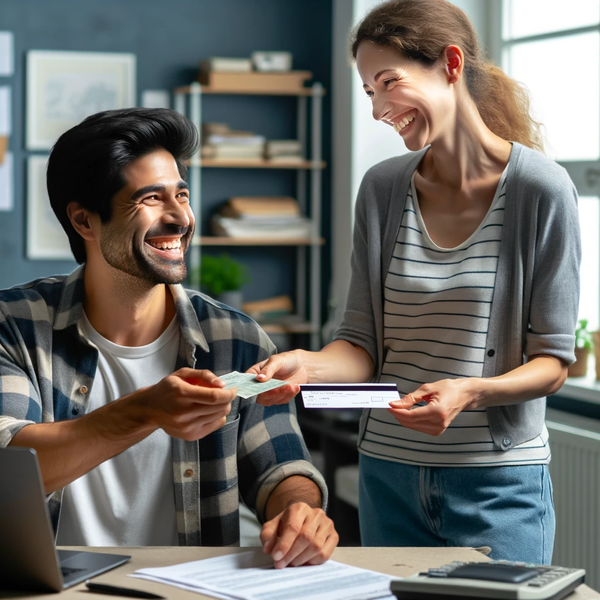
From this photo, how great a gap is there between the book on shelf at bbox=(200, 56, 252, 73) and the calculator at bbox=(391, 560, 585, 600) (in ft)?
12.5

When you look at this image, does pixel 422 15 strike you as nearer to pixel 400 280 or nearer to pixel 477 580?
pixel 400 280

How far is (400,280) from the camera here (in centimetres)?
179

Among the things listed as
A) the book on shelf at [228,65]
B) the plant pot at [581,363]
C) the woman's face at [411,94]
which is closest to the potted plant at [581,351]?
the plant pot at [581,363]

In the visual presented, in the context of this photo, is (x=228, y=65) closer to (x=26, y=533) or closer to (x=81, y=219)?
(x=81, y=219)

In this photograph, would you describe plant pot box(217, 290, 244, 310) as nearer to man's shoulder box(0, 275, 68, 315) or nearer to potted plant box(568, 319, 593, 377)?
potted plant box(568, 319, 593, 377)

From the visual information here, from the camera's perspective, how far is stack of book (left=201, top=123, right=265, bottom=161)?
4.60 meters

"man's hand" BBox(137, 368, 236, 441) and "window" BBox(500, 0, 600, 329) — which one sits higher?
"window" BBox(500, 0, 600, 329)

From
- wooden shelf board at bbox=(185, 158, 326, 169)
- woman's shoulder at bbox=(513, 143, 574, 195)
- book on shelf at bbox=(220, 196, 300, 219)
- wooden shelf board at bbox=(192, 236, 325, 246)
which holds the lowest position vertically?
woman's shoulder at bbox=(513, 143, 574, 195)

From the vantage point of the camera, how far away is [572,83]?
11.3 feet

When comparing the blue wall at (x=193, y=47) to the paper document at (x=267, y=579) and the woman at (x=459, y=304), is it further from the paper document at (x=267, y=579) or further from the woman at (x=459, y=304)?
the paper document at (x=267, y=579)

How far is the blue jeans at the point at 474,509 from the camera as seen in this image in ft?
5.43

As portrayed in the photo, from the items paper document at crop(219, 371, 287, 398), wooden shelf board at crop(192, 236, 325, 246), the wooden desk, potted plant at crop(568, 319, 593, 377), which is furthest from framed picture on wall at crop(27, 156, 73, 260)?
the wooden desk

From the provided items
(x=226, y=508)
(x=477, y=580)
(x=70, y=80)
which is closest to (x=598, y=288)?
(x=226, y=508)

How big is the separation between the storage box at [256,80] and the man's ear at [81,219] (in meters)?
2.90
